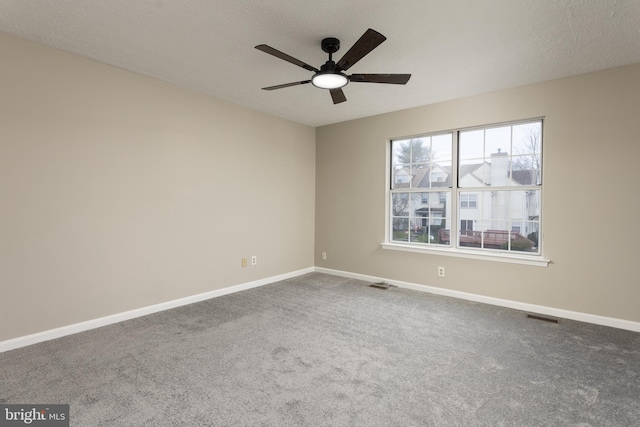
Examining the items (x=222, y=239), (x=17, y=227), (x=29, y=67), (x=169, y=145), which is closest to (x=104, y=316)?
(x=17, y=227)

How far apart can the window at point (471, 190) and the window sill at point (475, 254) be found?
0.09m

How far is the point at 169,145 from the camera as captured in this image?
3529 mm

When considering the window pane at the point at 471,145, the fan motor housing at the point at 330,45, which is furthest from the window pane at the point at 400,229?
the fan motor housing at the point at 330,45

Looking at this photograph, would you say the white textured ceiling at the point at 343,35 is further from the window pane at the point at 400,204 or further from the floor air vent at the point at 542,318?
the floor air vent at the point at 542,318

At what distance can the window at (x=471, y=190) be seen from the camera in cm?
362

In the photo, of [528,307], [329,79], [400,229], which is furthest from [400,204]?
[329,79]

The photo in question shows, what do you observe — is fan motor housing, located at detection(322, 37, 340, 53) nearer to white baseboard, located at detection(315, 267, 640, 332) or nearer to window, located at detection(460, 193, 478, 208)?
window, located at detection(460, 193, 478, 208)

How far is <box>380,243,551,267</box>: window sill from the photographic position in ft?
11.3

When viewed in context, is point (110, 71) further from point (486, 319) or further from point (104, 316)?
point (486, 319)

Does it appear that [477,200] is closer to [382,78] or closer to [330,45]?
[382,78]

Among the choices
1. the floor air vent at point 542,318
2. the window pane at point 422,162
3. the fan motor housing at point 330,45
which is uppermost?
the fan motor housing at point 330,45

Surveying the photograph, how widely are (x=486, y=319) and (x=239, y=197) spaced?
3.24 meters

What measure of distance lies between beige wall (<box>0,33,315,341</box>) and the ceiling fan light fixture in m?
1.88

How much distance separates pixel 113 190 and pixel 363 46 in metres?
2.66
